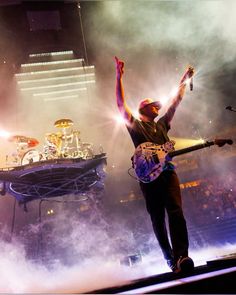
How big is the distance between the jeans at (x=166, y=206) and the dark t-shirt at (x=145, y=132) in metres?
0.39

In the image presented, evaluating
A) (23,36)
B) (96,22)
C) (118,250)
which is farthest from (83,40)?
(118,250)

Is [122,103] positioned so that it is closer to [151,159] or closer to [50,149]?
[151,159]

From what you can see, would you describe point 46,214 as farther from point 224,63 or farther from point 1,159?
point 224,63

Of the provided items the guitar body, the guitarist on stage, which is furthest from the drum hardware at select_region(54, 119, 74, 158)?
the guitar body

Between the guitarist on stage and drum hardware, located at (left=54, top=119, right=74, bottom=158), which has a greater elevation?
drum hardware, located at (left=54, top=119, right=74, bottom=158)

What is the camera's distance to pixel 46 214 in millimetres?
11859

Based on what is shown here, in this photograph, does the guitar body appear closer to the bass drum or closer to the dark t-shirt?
the dark t-shirt

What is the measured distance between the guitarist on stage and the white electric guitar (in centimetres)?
5

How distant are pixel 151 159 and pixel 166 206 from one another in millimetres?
468

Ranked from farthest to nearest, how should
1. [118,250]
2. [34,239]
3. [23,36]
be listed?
[34,239], [118,250], [23,36]

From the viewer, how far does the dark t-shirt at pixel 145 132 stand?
2.88 m

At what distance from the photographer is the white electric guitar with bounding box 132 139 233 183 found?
8.89 feet

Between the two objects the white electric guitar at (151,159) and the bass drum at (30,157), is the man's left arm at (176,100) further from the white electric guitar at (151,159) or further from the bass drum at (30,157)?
the bass drum at (30,157)

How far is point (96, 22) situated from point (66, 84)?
9.44 ft
